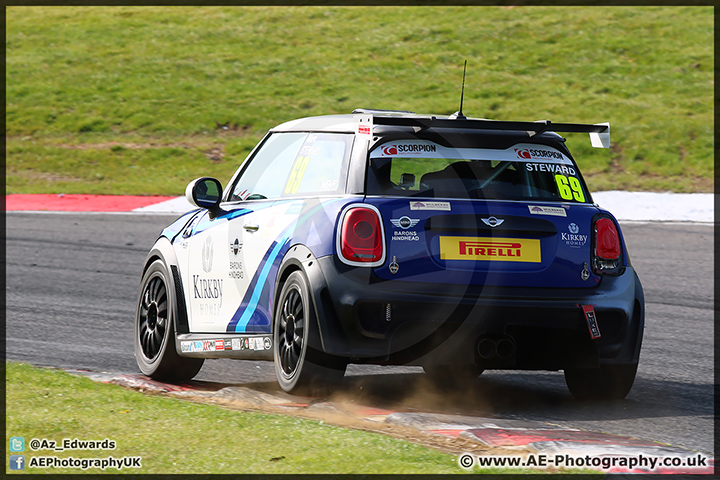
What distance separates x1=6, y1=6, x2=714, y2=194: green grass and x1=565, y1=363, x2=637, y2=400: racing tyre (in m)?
13.9

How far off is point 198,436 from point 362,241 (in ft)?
4.27

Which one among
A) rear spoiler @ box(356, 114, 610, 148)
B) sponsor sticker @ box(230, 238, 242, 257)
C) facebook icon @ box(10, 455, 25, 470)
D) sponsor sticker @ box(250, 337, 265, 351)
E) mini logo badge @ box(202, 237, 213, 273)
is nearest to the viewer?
facebook icon @ box(10, 455, 25, 470)

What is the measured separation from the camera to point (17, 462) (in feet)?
13.7

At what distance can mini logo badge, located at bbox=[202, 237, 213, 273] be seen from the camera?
649 centimetres

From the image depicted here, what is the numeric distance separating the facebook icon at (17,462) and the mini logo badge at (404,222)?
2.11 meters

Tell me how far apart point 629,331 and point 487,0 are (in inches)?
1342

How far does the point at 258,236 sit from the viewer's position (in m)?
5.98

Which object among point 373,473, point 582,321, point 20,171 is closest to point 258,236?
point 582,321

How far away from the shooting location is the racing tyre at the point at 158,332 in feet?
21.9

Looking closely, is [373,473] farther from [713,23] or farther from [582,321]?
[713,23]

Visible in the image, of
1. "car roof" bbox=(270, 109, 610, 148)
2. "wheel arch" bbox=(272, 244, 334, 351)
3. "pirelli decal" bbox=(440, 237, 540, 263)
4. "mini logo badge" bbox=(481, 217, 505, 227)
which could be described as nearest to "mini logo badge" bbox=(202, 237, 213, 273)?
"wheel arch" bbox=(272, 244, 334, 351)

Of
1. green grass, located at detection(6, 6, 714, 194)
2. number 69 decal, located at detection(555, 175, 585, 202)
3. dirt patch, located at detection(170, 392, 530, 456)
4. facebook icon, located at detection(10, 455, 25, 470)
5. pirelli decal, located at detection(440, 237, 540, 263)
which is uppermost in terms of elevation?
green grass, located at detection(6, 6, 714, 194)

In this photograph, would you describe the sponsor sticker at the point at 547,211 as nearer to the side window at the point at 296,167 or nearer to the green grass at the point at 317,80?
the side window at the point at 296,167

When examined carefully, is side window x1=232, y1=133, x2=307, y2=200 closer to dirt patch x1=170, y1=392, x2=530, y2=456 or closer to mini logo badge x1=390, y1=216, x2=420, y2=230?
mini logo badge x1=390, y1=216, x2=420, y2=230
